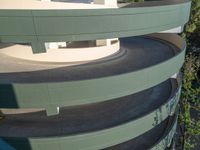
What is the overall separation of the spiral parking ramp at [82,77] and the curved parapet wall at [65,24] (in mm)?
40

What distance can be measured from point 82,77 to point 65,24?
11.6 feet

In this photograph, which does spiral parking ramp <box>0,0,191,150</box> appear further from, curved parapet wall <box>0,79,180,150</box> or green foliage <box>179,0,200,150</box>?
green foliage <box>179,0,200,150</box>

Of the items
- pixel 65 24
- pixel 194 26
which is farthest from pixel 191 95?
pixel 194 26

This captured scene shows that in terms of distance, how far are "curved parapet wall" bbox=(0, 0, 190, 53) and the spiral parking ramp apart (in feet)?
0.13

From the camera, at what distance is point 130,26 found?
41.0 ft

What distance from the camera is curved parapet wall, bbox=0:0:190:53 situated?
10.9 m

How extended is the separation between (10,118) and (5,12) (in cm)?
628

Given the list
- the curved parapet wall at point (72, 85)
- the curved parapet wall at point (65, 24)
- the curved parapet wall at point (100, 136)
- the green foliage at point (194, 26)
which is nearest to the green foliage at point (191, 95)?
the green foliage at point (194, 26)

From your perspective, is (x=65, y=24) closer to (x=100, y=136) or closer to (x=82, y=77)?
(x=82, y=77)

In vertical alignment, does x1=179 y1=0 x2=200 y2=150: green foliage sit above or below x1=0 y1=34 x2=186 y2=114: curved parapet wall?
below

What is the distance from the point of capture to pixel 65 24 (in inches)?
441

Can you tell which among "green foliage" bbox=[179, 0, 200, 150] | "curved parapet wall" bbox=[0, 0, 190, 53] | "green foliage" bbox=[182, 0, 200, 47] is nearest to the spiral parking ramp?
"curved parapet wall" bbox=[0, 0, 190, 53]

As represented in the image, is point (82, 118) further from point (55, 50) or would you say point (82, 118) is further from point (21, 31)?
point (21, 31)

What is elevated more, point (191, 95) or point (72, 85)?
point (72, 85)
